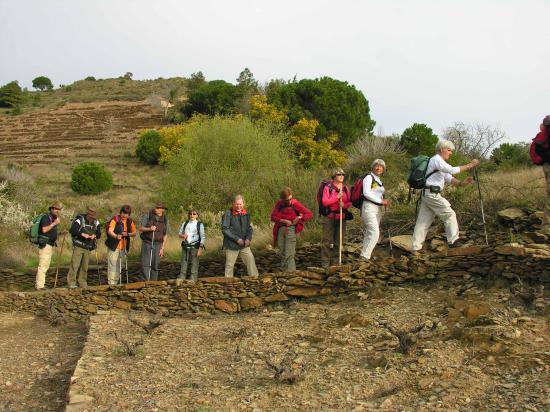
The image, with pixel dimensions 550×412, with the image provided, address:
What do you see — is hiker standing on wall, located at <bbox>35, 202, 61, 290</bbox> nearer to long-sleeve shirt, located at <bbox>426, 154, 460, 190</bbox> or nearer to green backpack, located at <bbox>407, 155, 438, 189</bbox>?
green backpack, located at <bbox>407, 155, 438, 189</bbox>

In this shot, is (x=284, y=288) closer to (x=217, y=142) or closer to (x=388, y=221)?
(x=388, y=221)

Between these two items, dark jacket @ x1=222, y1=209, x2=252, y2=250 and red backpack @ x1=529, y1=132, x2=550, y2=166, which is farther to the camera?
dark jacket @ x1=222, y1=209, x2=252, y2=250

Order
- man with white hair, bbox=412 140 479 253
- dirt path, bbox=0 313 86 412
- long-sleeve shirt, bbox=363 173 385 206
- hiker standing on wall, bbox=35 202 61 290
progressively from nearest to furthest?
1. dirt path, bbox=0 313 86 412
2. man with white hair, bbox=412 140 479 253
3. long-sleeve shirt, bbox=363 173 385 206
4. hiker standing on wall, bbox=35 202 61 290

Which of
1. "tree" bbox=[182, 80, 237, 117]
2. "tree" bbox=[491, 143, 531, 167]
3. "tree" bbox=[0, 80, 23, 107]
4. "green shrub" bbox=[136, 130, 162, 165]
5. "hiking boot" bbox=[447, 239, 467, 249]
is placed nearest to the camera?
"hiking boot" bbox=[447, 239, 467, 249]

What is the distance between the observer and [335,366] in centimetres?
630

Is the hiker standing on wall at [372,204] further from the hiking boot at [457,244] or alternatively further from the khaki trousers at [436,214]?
the hiking boot at [457,244]

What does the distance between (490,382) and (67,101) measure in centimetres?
7209

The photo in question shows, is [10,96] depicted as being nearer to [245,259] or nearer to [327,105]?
[327,105]

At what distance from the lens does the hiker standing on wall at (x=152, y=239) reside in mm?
10719

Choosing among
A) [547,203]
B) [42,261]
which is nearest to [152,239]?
[42,261]

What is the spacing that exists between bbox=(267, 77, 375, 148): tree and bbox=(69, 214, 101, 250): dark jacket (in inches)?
913

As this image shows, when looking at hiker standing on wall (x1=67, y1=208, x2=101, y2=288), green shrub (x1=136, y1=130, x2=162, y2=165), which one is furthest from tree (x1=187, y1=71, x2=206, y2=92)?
hiker standing on wall (x1=67, y1=208, x2=101, y2=288)

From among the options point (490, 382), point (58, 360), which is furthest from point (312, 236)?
point (490, 382)

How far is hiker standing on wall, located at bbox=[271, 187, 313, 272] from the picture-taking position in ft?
31.7
